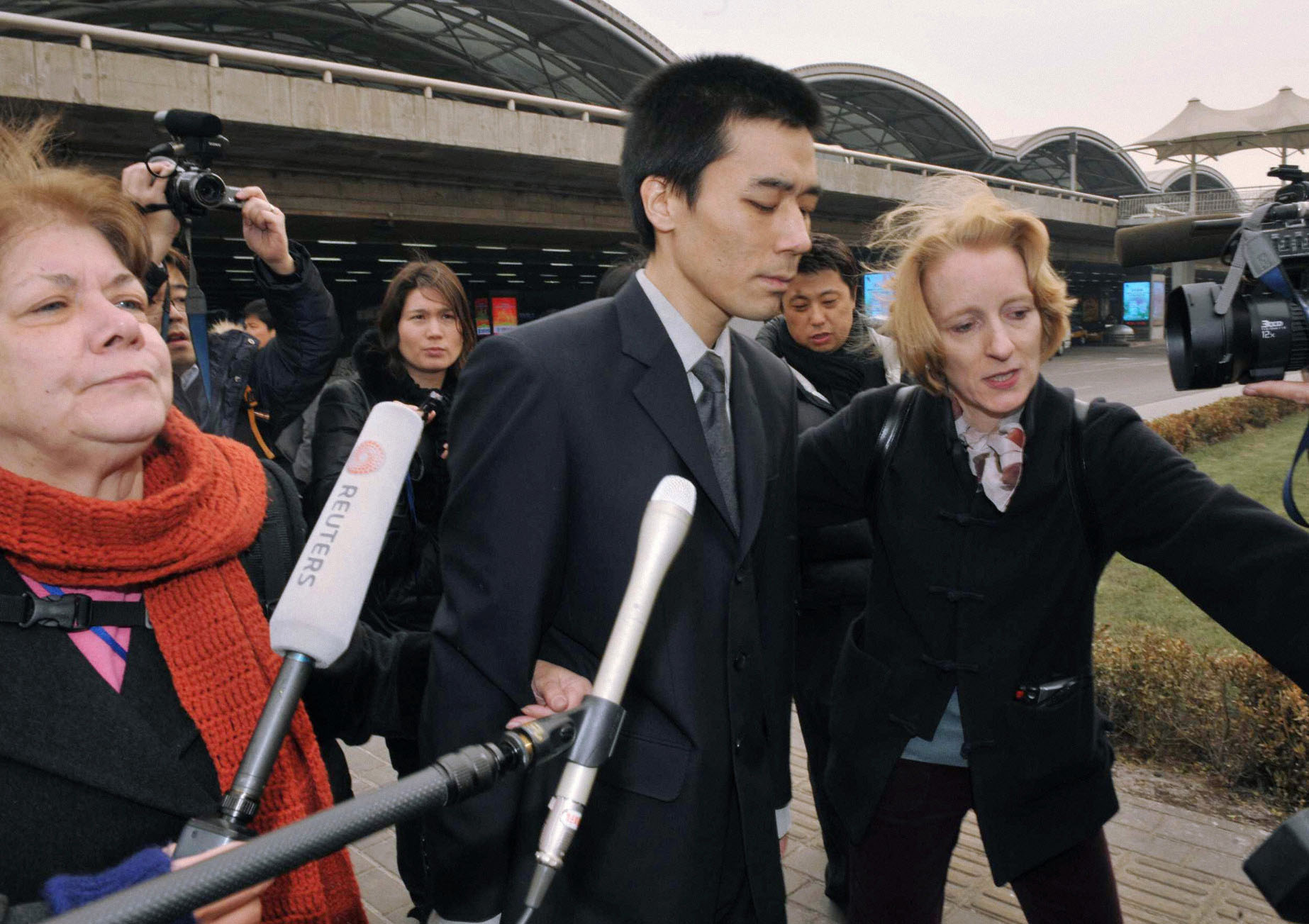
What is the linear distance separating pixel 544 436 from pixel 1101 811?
164cm

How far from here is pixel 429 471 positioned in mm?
3482

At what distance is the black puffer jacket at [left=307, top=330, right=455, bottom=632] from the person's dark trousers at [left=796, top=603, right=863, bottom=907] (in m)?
1.39

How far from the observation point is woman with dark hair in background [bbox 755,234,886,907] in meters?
Result: 3.21

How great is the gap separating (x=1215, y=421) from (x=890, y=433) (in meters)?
12.9

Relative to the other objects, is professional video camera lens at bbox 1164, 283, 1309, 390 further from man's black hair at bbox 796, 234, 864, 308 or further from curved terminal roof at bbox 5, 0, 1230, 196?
curved terminal roof at bbox 5, 0, 1230, 196

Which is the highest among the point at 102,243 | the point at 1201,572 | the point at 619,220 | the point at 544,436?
the point at 619,220

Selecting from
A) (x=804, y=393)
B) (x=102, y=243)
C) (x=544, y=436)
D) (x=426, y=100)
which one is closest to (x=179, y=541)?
(x=102, y=243)

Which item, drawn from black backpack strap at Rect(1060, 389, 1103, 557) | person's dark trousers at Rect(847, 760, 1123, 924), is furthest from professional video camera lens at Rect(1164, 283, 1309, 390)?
person's dark trousers at Rect(847, 760, 1123, 924)

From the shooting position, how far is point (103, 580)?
1447mm

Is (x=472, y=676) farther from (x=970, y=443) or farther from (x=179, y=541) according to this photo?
(x=970, y=443)

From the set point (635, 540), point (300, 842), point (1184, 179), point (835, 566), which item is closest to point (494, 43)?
point (835, 566)

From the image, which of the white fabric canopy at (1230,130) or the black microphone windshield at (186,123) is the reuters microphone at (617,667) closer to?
the black microphone windshield at (186,123)

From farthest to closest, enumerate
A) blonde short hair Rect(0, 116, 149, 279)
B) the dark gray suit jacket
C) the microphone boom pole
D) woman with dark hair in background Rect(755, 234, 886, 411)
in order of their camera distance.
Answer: woman with dark hair in background Rect(755, 234, 886, 411)
the dark gray suit jacket
blonde short hair Rect(0, 116, 149, 279)
the microphone boom pole

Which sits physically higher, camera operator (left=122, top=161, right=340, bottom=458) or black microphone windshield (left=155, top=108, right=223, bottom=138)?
black microphone windshield (left=155, top=108, right=223, bottom=138)
